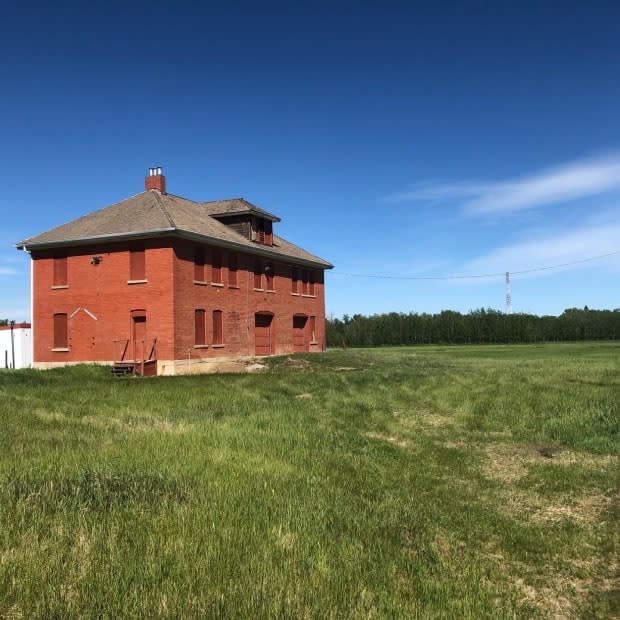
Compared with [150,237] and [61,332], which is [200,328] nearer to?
[150,237]

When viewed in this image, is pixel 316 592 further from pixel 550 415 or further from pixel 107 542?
pixel 550 415

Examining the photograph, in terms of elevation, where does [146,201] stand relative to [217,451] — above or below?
above

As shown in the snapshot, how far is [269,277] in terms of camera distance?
38.5 metres

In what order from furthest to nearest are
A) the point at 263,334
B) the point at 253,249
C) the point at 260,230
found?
the point at 260,230 < the point at 263,334 < the point at 253,249

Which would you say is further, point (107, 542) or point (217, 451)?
point (217, 451)

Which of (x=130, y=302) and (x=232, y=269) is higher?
(x=232, y=269)

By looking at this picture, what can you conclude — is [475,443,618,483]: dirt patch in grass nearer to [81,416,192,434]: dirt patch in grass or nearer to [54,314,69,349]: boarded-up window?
[81,416,192,434]: dirt patch in grass

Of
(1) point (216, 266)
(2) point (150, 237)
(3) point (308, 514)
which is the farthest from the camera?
(1) point (216, 266)

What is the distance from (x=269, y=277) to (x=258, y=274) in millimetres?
1464

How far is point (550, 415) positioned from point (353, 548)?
930 centimetres

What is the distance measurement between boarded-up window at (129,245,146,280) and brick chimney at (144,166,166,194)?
6668 mm

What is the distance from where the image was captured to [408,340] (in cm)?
8138

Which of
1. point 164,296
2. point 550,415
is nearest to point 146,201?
point 164,296

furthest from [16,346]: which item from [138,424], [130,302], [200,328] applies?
[138,424]
